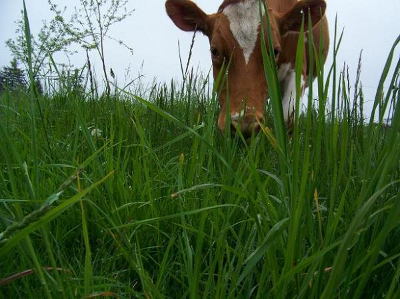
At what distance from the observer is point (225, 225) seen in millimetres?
937

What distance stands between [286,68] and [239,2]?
672mm

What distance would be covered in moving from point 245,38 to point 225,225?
2.89 metres

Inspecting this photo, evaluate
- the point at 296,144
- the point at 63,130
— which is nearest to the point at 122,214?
the point at 296,144

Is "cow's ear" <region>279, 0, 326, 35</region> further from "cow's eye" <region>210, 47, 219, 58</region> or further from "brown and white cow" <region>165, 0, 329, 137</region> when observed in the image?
"cow's eye" <region>210, 47, 219, 58</region>

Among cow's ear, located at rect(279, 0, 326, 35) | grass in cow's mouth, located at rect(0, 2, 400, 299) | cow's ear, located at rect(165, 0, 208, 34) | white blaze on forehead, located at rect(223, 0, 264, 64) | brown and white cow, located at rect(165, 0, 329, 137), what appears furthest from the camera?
cow's ear, located at rect(165, 0, 208, 34)

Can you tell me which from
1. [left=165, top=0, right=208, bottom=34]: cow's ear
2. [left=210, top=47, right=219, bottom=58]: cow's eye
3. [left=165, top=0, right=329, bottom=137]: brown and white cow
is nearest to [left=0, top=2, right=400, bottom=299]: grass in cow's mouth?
[left=165, top=0, right=329, bottom=137]: brown and white cow

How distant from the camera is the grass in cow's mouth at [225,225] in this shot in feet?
2.36

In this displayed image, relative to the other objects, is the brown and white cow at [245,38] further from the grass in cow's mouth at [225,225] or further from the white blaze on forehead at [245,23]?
the grass in cow's mouth at [225,225]

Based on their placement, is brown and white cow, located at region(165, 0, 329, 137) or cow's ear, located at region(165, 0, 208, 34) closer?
brown and white cow, located at region(165, 0, 329, 137)

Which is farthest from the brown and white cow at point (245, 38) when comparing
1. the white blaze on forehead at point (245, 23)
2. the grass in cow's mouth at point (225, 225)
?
the grass in cow's mouth at point (225, 225)

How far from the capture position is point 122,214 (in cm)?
135

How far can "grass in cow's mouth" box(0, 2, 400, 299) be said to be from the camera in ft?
2.36

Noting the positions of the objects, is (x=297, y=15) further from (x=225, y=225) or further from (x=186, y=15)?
(x=225, y=225)

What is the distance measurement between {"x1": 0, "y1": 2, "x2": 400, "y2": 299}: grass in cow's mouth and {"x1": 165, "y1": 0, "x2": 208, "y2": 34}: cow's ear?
2.77 metres
